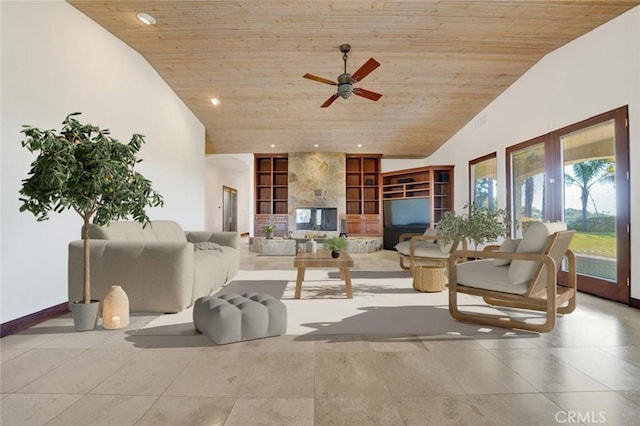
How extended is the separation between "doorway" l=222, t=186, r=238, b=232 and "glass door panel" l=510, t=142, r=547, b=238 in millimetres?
9535

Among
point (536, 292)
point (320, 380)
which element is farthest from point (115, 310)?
point (536, 292)

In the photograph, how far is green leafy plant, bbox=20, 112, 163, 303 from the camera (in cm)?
202

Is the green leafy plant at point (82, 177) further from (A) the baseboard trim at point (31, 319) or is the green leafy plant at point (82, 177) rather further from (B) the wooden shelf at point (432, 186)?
(B) the wooden shelf at point (432, 186)

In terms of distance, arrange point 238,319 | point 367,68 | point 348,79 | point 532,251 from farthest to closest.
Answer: point 348,79 < point 367,68 < point 532,251 < point 238,319

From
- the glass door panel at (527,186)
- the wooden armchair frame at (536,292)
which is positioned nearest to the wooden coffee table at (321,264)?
the wooden armchair frame at (536,292)

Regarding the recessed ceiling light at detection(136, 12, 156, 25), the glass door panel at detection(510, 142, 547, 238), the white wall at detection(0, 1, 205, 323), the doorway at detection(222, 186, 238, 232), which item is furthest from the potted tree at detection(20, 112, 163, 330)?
the doorway at detection(222, 186, 238, 232)

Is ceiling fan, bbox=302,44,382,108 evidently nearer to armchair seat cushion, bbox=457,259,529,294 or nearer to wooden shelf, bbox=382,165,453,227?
armchair seat cushion, bbox=457,259,529,294

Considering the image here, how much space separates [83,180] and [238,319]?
5.02 ft

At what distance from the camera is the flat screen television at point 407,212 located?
7672 mm

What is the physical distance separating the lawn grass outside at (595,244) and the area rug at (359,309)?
1.69 meters

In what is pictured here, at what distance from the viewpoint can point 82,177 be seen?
7.09ft

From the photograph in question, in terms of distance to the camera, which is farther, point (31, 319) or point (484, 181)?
point (484, 181)

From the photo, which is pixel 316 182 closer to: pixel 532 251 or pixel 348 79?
pixel 348 79

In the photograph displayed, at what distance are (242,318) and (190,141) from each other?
16.0 feet
